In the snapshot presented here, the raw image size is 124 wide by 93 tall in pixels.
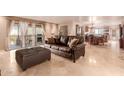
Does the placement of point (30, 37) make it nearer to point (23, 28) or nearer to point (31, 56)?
point (23, 28)

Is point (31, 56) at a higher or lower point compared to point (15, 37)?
lower

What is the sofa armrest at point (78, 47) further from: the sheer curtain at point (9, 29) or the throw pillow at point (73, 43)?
the sheer curtain at point (9, 29)

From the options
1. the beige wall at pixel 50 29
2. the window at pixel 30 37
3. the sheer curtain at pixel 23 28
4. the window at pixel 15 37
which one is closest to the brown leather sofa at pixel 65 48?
the beige wall at pixel 50 29

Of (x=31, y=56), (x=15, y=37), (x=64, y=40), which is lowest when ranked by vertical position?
(x=31, y=56)

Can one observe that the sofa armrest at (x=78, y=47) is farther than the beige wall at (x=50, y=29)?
Yes

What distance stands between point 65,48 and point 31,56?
1.31m

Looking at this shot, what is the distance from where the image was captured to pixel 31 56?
311cm

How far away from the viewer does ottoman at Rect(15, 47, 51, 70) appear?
301 cm

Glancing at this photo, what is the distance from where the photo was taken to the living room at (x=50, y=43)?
10.0 feet

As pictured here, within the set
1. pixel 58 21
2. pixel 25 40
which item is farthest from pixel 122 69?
pixel 25 40

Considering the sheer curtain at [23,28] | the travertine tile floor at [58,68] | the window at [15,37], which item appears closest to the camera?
the travertine tile floor at [58,68]

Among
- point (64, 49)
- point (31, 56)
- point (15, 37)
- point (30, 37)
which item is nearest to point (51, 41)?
point (64, 49)
